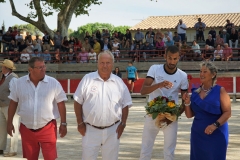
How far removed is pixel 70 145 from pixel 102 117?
478 cm

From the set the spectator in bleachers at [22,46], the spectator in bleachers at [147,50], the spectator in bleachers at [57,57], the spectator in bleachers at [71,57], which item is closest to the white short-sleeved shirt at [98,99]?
the spectator in bleachers at [147,50]

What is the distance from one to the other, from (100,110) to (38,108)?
91 cm

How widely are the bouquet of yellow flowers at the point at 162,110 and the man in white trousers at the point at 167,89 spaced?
0.10 metres

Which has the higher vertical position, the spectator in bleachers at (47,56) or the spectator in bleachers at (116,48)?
the spectator in bleachers at (116,48)

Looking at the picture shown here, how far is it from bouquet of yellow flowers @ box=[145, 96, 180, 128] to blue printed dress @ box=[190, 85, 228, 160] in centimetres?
50

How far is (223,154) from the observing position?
602 centimetres

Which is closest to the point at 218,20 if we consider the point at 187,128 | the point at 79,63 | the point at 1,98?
the point at 79,63

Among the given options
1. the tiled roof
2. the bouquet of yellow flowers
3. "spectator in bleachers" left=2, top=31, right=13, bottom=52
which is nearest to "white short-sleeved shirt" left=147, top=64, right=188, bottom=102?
the bouquet of yellow flowers

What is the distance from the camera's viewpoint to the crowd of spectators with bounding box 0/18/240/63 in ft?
88.9

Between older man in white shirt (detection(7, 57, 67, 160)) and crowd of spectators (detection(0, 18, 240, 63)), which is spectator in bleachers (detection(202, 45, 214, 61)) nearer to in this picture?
crowd of spectators (detection(0, 18, 240, 63))

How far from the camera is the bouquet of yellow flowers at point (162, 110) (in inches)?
257

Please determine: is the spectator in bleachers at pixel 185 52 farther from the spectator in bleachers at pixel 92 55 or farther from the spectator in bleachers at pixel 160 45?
the spectator in bleachers at pixel 92 55

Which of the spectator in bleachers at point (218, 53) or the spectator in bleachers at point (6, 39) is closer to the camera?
the spectator in bleachers at point (218, 53)

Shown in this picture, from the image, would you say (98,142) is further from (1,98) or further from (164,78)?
(1,98)
